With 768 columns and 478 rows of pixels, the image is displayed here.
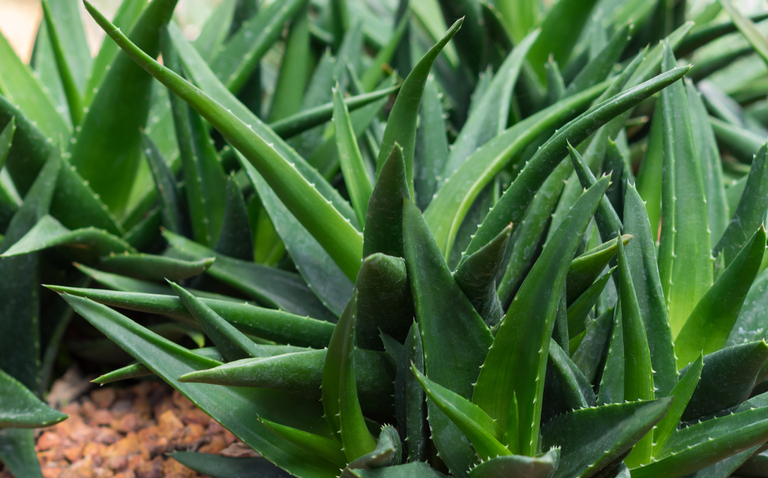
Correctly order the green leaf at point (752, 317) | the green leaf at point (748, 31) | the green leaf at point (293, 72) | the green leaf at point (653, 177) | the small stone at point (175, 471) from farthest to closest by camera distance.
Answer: the green leaf at point (293, 72) → the green leaf at point (748, 31) → the green leaf at point (653, 177) → the small stone at point (175, 471) → the green leaf at point (752, 317)

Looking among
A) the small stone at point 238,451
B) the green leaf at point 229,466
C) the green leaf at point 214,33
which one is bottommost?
the small stone at point 238,451

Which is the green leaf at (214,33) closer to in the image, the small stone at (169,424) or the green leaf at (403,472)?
the small stone at (169,424)

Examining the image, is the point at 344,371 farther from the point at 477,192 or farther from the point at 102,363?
the point at 102,363

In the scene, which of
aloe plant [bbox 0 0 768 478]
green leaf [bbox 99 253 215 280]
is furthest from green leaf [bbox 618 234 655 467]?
green leaf [bbox 99 253 215 280]

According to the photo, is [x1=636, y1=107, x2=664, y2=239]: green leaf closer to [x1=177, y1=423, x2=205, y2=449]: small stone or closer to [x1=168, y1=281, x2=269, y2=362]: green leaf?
[x1=168, y1=281, x2=269, y2=362]: green leaf

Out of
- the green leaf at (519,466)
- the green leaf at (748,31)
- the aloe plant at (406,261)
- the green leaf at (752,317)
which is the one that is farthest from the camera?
the green leaf at (748,31)

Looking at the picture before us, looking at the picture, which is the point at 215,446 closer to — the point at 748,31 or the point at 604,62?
the point at 604,62

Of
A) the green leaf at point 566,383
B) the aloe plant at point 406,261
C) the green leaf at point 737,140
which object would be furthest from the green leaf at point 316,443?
the green leaf at point 737,140
